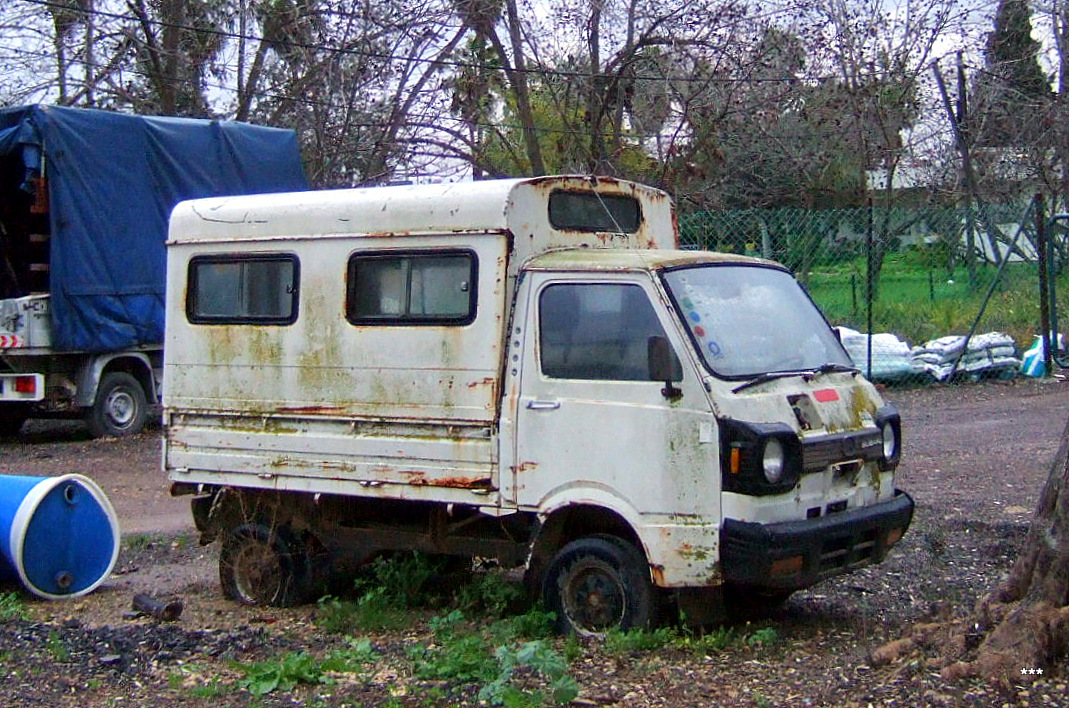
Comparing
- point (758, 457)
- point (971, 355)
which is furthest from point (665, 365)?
point (971, 355)

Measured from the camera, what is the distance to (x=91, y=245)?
14.3m

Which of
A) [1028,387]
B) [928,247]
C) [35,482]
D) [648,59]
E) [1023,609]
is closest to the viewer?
[1023,609]

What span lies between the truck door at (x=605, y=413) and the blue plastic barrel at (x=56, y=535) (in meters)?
3.21

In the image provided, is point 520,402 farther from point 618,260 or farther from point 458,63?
point 458,63

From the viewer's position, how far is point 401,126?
71.5 feet

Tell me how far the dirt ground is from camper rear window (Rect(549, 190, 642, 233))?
7.48 ft

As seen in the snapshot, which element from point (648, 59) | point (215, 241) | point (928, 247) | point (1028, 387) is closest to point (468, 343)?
point (215, 241)

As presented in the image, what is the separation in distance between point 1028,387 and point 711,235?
417 centimetres

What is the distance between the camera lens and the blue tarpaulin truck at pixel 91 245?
1391 cm

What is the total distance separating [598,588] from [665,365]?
1206 millimetres

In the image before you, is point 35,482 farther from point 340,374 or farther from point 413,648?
point 413,648

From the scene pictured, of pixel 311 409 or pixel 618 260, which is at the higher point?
pixel 618 260

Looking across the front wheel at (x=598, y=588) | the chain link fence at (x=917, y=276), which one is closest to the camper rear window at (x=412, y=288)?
the front wheel at (x=598, y=588)

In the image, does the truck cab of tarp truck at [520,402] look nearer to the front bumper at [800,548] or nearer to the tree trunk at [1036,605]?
the front bumper at [800,548]
